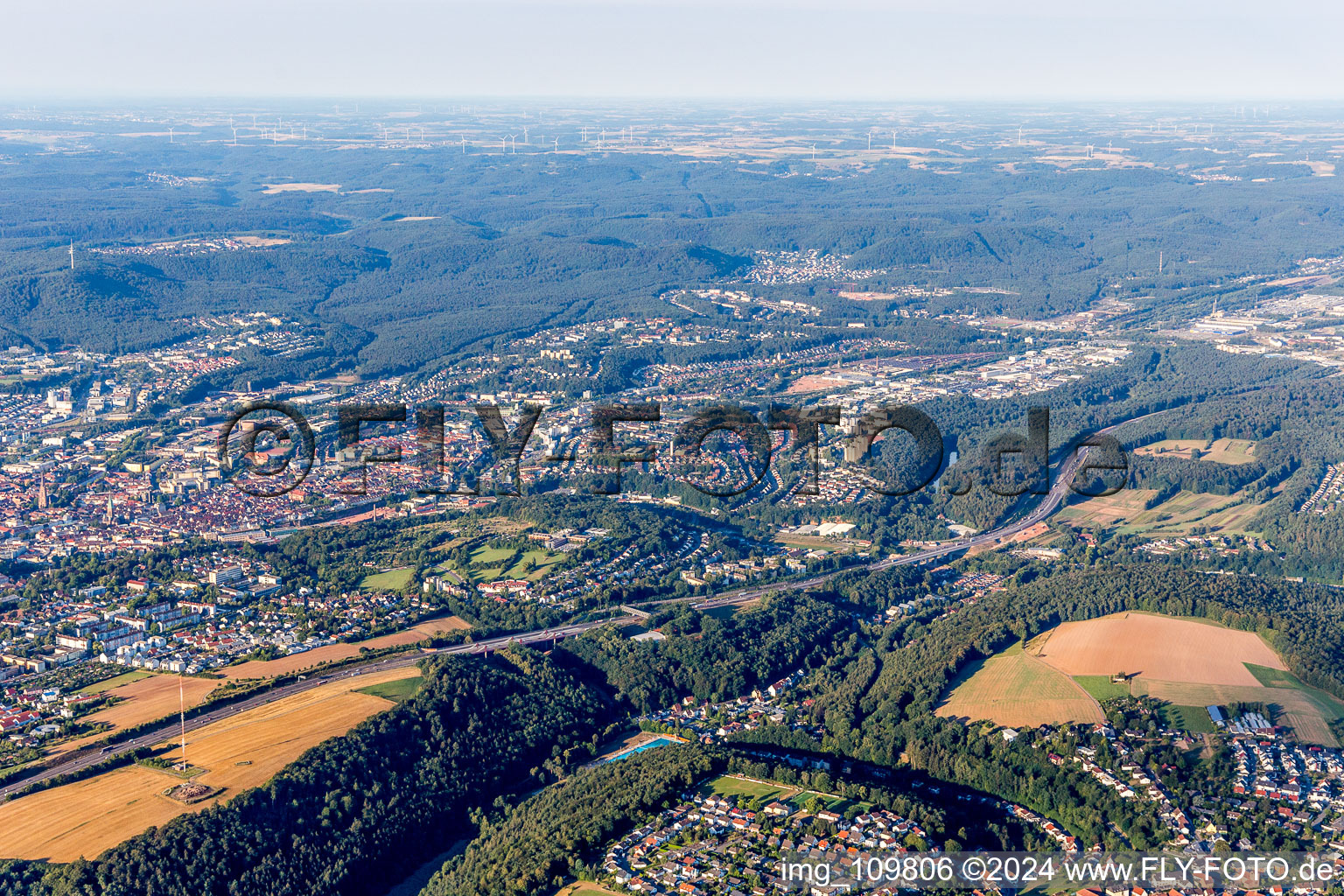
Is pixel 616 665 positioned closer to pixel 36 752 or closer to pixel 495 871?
pixel 495 871

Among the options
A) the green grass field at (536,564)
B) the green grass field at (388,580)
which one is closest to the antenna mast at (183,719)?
the green grass field at (388,580)

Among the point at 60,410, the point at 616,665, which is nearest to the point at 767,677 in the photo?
the point at 616,665

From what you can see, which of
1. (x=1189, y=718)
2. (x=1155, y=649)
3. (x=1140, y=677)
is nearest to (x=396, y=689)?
(x=1140, y=677)

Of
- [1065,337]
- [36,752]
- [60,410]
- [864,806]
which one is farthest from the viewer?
[1065,337]

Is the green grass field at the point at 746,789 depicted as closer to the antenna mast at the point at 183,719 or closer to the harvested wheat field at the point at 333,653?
the antenna mast at the point at 183,719

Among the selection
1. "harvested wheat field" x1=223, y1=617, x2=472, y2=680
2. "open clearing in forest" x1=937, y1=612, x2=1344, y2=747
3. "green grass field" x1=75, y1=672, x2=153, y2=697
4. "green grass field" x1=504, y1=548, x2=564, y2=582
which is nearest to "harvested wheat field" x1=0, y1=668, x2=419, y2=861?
"harvested wheat field" x1=223, y1=617, x2=472, y2=680

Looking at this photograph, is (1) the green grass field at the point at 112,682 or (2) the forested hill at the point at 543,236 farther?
(2) the forested hill at the point at 543,236
